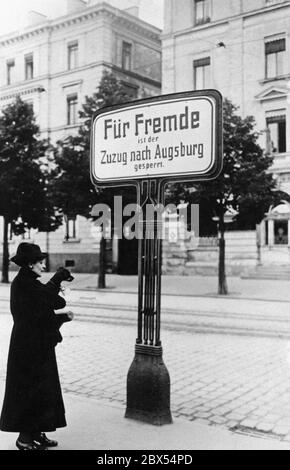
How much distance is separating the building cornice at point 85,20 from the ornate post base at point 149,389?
1150 inches

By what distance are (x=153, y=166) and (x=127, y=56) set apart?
3004 cm

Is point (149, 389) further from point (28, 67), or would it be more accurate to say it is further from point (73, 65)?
point (28, 67)

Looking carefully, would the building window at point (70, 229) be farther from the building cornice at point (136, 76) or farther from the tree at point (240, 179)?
the tree at point (240, 179)

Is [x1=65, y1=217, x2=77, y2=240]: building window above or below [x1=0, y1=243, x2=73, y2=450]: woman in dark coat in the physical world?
above

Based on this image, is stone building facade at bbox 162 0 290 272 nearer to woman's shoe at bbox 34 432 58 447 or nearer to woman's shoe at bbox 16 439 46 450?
woman's shoe at bbox 34 432 58 447

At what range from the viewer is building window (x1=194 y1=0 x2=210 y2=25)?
1100 inches

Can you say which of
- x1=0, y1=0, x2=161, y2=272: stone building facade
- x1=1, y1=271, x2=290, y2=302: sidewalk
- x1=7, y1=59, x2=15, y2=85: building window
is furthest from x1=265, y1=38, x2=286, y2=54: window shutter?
x1=7, y1=59, x2=15, y2=85: building window

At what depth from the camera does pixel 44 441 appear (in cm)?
419

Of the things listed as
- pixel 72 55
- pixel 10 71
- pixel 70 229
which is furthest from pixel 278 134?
pixel 10 71

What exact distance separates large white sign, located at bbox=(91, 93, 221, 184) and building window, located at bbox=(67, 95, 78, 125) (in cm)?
2809

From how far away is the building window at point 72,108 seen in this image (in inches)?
1288
